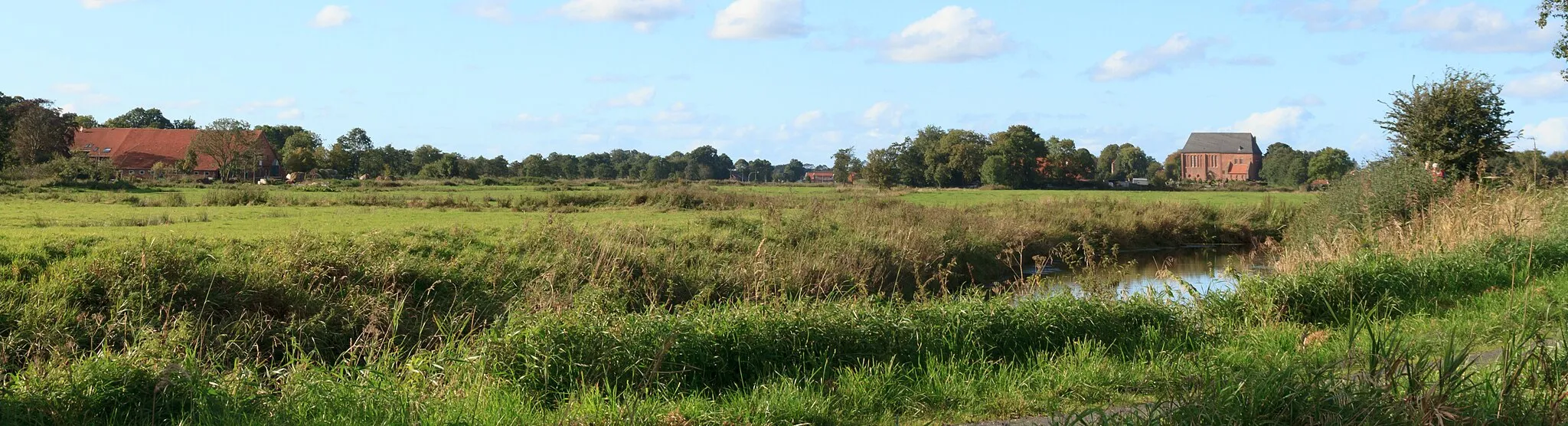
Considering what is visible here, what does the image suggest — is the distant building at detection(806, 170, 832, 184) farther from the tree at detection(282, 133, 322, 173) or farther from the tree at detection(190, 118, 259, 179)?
the tree at detection(190, 118, 259, 179)

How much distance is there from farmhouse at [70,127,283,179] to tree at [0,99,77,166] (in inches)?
405

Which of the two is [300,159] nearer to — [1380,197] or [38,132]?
[38,132]

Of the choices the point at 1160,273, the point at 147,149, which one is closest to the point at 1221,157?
the point at 147,149

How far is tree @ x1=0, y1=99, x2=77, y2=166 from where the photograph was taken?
67.4 meters

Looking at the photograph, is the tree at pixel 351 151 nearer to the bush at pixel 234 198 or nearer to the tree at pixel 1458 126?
the bush at pixel 234 198

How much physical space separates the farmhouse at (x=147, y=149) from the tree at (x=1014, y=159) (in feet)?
195

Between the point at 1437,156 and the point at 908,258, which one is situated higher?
the point at 1437,156

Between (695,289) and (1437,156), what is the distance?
16500 millimetres

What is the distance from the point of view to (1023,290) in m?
11.2

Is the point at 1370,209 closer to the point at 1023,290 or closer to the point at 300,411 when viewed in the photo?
the point at 1023,290

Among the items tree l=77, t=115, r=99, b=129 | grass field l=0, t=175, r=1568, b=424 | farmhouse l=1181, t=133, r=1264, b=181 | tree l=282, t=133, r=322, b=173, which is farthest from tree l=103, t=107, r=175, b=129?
farmhouse l=1181, t=133, r=1264, b=181

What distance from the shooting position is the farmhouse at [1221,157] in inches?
5876

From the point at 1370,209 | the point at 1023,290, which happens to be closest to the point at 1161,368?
the point at 1023,290

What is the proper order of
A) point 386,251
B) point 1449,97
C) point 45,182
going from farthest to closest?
point 45,182 < point 1449,97 < point 386,251
